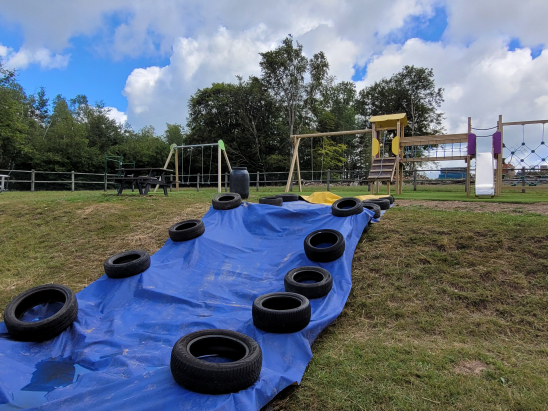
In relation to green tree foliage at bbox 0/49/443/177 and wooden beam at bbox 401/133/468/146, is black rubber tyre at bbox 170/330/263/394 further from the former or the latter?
green tree foliage at bbox 0/49/443/177

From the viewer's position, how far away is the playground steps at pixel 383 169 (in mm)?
11500

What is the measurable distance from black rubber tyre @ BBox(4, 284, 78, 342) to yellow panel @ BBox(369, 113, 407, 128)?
11.6 meters

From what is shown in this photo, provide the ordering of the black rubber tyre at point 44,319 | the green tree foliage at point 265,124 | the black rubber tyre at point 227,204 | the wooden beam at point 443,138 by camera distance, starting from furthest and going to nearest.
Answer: the green tree foliage at point 265,124, the wooden beam at point 443,138, the black rubber tyre at point 227,204, the black rubber tyre at point 44,319

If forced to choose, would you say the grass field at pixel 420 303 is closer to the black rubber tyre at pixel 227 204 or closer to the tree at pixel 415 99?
the black rubber tyre at pixel 227 204

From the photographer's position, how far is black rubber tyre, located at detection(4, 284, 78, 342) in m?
3.09

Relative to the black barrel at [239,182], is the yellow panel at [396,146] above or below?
above

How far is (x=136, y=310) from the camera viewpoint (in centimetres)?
369

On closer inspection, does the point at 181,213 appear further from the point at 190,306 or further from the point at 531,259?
the point at 531,259

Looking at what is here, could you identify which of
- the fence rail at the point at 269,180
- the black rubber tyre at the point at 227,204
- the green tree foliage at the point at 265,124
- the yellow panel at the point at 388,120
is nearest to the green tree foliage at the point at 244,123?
the green tree foliage at the point at 265,124

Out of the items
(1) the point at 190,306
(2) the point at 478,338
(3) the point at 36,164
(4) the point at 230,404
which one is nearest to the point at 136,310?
(1) the point at 190,306

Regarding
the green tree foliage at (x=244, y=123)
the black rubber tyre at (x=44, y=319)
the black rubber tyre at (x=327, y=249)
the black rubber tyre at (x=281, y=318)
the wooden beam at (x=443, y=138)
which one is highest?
the green tree foliage at (x=244, y=123)

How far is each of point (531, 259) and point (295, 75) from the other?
29954mm

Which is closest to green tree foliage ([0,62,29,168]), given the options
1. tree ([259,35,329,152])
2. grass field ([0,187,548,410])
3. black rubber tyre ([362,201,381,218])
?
tree ([259,35,329,152])

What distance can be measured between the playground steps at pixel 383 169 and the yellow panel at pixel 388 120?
1526 mm
